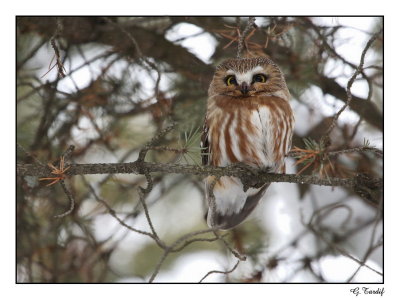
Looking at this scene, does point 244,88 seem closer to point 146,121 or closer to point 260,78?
point 260,78

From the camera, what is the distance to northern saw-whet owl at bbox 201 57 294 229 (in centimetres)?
271

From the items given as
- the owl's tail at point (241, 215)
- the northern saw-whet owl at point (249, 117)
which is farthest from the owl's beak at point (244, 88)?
the owl's tail at point (241, 215)

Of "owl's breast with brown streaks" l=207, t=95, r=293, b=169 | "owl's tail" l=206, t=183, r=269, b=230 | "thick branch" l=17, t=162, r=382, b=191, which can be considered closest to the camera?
"thick branch" l=17, t=162, r=382, b=191

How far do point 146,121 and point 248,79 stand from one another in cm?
109

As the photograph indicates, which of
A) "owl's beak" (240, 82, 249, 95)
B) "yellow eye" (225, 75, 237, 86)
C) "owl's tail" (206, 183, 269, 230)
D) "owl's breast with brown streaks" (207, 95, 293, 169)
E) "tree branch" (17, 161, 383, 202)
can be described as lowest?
"owl's tail" (206, 183, 269, 230)

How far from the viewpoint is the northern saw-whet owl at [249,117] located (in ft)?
8.87

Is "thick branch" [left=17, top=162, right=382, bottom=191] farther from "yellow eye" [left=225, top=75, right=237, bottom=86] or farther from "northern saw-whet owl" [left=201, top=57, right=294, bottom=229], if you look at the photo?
"yellow eye" [left=225, top=75, right=237, bottom=86]

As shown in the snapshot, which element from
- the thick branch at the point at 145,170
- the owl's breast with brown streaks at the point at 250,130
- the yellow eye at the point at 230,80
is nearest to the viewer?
the thick branch at the point at 145,170

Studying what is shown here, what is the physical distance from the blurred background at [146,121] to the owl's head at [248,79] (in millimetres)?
203

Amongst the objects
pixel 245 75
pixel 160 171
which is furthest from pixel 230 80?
pixel 160 171

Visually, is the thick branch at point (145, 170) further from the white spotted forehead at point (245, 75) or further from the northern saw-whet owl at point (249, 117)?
the white spotted forehead at point (245, 75)

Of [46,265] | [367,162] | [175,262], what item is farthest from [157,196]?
[367,162]

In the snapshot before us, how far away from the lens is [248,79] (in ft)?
9.11

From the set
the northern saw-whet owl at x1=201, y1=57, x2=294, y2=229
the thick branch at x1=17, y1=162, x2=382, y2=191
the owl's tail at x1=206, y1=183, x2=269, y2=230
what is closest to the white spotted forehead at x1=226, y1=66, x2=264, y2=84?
the northern saw-whet owl at x1=201, y1=57, x2=294, y2=229
